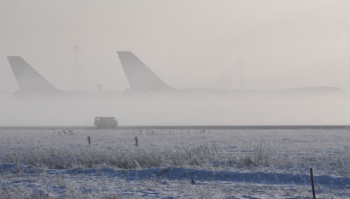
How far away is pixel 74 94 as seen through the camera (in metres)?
105

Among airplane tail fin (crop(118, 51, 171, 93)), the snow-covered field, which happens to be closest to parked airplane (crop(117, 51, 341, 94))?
airplane tail fin (crop(118, 51, 171, 93))

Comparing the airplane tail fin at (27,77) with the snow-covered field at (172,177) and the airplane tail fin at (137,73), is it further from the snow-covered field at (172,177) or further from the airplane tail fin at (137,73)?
the snow-covered field at (172,177)

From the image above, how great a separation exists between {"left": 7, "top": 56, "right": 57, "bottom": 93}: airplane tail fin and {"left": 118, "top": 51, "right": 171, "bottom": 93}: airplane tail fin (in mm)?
19428

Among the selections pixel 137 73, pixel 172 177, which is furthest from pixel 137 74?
pixel 172 177

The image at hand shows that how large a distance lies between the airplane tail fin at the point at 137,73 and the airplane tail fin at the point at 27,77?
19.4 metres

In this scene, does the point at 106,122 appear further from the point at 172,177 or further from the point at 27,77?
the point at 172,177

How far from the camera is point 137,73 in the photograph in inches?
3118

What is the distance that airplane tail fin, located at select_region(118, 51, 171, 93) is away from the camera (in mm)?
→ 78750

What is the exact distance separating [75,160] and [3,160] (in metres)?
4.92

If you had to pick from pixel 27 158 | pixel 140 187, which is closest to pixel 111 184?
pixel 140 187

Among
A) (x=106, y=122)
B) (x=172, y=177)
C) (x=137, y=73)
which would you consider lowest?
(x=172, y=177)

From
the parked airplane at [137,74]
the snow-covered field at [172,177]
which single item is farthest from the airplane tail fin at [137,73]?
the snow-covered field at [172,177]

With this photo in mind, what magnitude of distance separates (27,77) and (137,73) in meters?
23.1

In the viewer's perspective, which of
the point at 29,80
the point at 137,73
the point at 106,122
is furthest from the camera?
the point at 29,80
